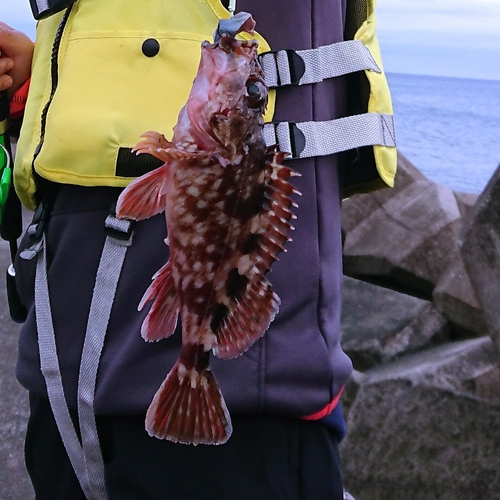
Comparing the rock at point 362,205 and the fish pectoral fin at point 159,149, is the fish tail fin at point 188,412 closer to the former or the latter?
the fish pectoral fin at point 159,149

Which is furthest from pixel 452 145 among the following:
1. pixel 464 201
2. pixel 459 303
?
pixel 459 303

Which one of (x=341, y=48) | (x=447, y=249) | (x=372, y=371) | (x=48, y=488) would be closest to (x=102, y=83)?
(x=341, y=48)

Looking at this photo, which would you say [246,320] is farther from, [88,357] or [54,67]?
[54,67]

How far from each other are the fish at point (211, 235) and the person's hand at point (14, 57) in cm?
62

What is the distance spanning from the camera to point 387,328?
3816 millimetres

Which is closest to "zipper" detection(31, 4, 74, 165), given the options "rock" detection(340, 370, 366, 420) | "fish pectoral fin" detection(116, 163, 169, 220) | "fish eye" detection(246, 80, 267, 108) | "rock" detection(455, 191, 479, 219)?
"fish pectoral fin" detection(116, 163, 169, 220)

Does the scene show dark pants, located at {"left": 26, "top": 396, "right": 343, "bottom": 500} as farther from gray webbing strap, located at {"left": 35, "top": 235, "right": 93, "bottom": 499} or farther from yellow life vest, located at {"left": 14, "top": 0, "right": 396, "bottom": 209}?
yellow life vest, located at {"left": 14, "top": 0, "right": 396, "bottom": 209}

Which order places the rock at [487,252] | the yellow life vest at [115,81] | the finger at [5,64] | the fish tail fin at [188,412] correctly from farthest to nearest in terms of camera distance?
the rock at [487,252], the finger at [5,64], the yellow life vest at [115,81], the fish tail fin at [188,412]

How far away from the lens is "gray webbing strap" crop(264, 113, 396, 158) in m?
1.26

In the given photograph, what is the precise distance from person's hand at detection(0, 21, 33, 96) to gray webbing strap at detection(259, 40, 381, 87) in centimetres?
59

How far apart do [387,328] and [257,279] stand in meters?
2.86

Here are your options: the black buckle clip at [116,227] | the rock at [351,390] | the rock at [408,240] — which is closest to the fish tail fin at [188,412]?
the black buckle clip at [116,227]

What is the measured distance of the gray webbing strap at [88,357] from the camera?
4.17 ft

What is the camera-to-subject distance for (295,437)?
1.31 meters
